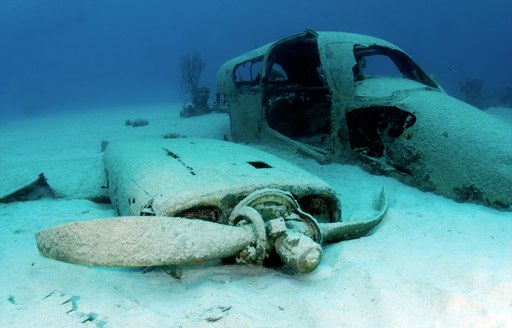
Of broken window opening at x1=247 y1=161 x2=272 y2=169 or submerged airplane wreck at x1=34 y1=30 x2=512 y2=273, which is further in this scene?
broken window opening at x1=247 y1=161 x2=272 y2=169

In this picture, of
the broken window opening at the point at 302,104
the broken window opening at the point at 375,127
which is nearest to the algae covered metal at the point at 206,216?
the broken window opening at the point at 375,127

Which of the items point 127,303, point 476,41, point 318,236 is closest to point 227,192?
point 318,236

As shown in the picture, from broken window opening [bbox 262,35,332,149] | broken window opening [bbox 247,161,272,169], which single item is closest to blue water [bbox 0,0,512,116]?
broken window opening [bbox 262,35,332,149]

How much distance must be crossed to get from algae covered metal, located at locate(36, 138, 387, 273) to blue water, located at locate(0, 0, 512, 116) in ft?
328

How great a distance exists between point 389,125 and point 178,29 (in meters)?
Result: 154

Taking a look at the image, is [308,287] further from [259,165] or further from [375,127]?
[375,127]

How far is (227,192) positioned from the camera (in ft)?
8.08

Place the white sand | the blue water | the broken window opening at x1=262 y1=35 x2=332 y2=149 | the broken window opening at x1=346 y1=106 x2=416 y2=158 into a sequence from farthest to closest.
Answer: the blue water, the broken window opening at x1=262 y1=35 x2=332 y2=149, the broken window opening at x1=346 y1=106 x2=416 y2=158, the white sand

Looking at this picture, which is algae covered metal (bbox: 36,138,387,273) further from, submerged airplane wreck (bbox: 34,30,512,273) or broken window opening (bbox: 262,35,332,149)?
broken window opening (bbox: 262,35,332,149)

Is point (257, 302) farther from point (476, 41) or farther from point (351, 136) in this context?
point (476, 41)

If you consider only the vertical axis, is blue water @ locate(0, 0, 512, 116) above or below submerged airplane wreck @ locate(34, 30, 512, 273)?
above

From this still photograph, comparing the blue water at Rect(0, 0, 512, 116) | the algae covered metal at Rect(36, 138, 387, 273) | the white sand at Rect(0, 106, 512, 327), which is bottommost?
the white sand at Rect(0, 106, 512, 327)

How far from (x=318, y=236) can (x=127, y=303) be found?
51.8 inches

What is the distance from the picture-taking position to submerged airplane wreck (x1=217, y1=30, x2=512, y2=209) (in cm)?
379
